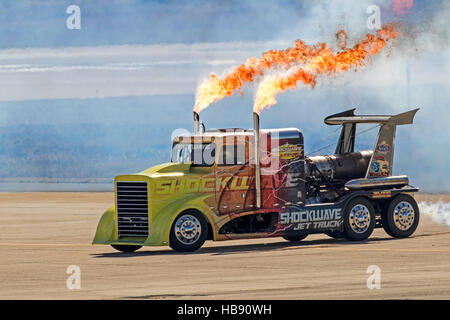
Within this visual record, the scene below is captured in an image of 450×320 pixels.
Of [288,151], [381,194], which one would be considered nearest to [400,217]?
[381,194]

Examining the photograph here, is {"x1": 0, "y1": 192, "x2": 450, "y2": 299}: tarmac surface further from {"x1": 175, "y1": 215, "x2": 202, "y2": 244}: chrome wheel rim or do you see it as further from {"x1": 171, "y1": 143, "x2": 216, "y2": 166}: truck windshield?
{"x1": 171, "y1": 143, "x2": 216, "y2": 166}: truck windshield

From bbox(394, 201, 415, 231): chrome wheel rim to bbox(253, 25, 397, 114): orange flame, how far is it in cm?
421

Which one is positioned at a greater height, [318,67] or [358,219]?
[318,67]

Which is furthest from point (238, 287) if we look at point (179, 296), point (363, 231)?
point (363, 231)

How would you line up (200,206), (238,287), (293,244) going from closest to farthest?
(238,287) → (200,206) → (293,244)

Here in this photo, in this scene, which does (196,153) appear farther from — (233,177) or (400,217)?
(400,217)

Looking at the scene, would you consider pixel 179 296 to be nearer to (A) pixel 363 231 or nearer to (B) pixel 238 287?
(B) pixel 238 287

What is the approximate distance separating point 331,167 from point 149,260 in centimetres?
708

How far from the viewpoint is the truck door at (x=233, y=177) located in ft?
89.8

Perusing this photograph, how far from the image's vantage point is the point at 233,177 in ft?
90.5

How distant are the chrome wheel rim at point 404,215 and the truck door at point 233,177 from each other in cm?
461

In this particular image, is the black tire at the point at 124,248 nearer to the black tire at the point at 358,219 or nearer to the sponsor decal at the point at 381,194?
the black tire at the point at 358,219

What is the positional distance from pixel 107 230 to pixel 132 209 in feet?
3.51

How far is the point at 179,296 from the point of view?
61.7ft
